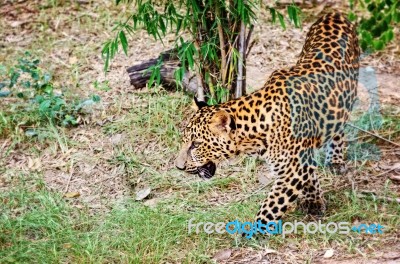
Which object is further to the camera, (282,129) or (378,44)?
(378,44)

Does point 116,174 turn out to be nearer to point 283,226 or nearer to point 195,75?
point 195,75

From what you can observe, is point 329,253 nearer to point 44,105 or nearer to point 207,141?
point 207,141

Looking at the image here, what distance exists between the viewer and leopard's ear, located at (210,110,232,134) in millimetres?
5605

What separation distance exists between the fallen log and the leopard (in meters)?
2.00

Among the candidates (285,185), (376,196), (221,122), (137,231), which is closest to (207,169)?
(221,122)

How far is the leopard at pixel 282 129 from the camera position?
573 centimetres

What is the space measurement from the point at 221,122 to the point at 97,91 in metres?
3.45

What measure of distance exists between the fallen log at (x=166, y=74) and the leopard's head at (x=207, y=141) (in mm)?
1996

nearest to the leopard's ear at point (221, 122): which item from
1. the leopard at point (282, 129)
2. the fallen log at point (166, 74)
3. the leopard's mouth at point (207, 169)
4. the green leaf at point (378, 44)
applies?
the leopard at point (282, 129)

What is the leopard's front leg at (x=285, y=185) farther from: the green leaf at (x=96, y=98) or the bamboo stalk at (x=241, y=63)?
the green leaf at (x=96, y=98)

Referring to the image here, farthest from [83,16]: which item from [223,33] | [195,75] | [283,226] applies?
[283,226]

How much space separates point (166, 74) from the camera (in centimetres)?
823

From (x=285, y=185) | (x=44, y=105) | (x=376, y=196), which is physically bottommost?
(x=376, y=196)

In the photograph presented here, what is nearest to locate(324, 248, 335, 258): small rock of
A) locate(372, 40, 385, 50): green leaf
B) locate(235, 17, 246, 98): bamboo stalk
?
locate(235, 17, 246, 98): bamboo stalk
